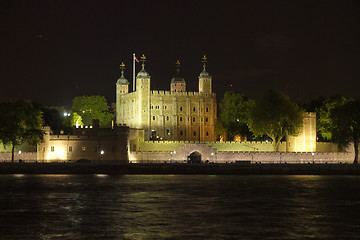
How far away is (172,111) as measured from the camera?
341 ft

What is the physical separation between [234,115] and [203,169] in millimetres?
23058

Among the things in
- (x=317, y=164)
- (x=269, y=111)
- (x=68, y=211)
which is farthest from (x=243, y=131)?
(x=68, y=211)

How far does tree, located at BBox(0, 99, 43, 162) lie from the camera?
7325 centimetres

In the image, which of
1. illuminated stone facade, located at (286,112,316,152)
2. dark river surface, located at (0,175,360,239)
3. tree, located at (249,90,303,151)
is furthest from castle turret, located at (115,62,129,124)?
dark river surface, located at (0,175,360,239)

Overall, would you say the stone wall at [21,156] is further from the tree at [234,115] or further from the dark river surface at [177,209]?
the tree at [234,115]

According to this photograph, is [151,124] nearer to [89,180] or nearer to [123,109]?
[123,109]

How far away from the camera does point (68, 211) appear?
39.8 metres

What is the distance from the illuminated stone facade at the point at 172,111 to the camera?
10225cm

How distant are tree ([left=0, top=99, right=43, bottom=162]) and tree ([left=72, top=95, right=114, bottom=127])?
31.6 meters

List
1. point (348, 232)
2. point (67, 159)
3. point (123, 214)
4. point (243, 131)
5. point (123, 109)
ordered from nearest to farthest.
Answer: point (348, 232) → point (123, 214) → point (67, 159) → point (243, 131) → point (123, 109)

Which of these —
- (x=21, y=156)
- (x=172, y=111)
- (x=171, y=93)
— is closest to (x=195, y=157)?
(x=172, y=111)

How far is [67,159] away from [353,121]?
33.8 meters

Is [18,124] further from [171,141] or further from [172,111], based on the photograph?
[172,111]

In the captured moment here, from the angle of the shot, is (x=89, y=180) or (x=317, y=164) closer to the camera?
(x=89, y=180)
